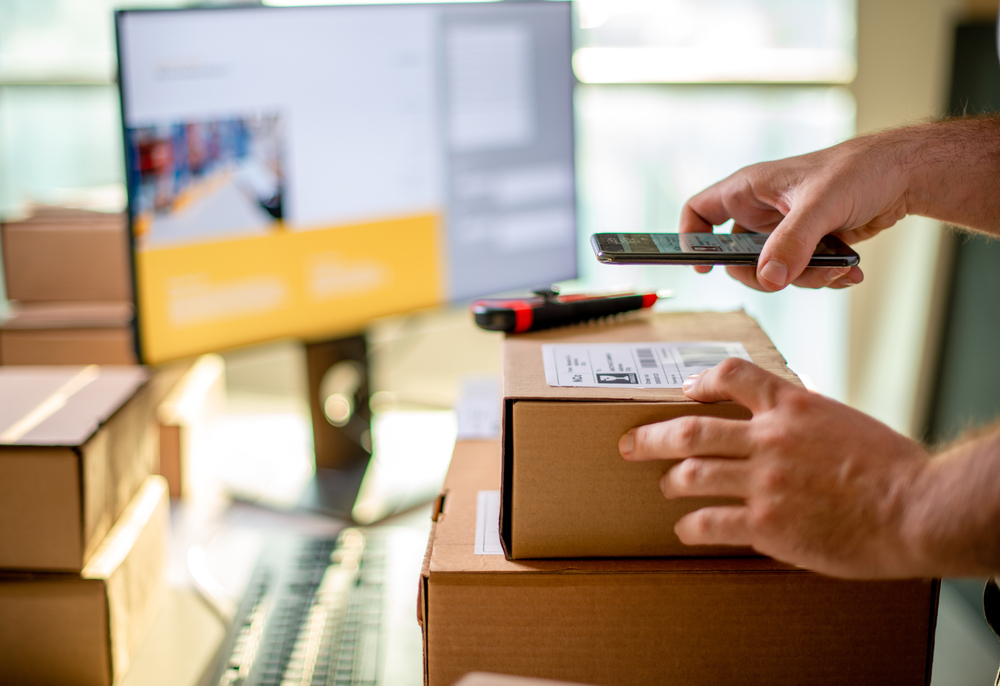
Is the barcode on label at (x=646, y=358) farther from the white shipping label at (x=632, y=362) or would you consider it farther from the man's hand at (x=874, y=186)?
the man's hand at (x=874, y=186)

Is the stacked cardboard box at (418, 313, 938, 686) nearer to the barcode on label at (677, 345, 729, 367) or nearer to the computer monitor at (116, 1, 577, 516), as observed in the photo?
the barcode on label at (677, 345, 729, 367)

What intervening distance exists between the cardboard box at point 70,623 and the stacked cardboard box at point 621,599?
12.3 inches

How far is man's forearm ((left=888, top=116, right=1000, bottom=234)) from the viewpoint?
27.4 inches

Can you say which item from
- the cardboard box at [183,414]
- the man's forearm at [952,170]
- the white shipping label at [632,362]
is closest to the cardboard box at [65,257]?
the cardboard box at [183,414]

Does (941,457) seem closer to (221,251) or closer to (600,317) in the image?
(600,317)

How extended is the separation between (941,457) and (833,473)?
6 cm

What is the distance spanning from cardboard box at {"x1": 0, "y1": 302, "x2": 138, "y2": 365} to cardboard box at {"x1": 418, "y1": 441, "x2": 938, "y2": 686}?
64 centimetres

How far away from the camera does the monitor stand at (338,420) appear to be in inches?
40.2

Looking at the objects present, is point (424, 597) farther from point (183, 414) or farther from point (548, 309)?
point (183, 414)

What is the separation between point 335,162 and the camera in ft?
3.13

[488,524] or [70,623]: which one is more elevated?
[488,524]

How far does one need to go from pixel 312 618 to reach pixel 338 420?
1.29 feet

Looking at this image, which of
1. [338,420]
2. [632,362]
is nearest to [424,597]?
[632,362]

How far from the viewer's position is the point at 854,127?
1.81 metres
